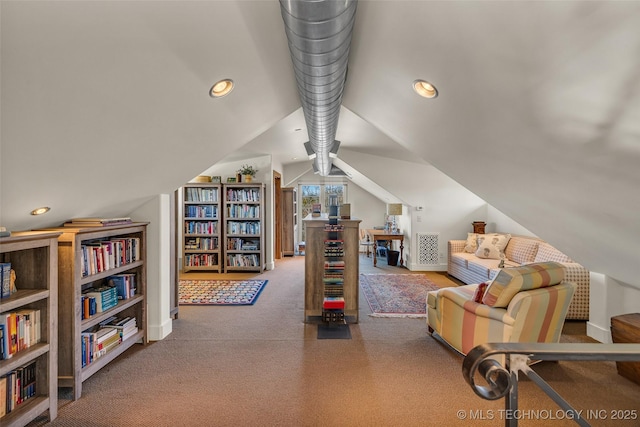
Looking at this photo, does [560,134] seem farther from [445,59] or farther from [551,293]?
[551,293]

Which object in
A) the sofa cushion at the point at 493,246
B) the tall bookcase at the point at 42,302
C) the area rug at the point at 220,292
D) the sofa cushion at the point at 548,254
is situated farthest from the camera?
the sofa cushion at the point at 493,246

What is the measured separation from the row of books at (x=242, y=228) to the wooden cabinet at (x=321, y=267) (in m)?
2.95

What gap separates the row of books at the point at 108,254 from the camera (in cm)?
259

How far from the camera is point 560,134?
1.70 metres

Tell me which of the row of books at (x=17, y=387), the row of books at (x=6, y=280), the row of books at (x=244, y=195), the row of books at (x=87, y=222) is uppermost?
the row of books at (x=244, y=195)

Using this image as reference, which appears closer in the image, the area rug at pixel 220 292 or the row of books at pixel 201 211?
the area rug at pixel 220 292

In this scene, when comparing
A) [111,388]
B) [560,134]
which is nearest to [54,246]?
[111,388]

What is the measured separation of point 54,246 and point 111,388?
1.16 metres

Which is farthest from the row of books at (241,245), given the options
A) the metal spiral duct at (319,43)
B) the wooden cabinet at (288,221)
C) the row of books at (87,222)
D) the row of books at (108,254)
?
the metal spiral duct at (319,43)

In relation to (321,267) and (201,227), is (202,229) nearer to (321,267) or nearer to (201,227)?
(201,227)

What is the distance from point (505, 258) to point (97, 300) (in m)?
5.40

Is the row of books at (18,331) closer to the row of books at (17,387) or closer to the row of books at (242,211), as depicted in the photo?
the row of books at (17,387)

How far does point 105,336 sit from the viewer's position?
2.74 m

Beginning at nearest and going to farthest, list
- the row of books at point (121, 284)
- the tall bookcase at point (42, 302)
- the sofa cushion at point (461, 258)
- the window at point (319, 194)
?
1. the tall bookcase at point (42, 302)
2. the row of books at point (121, 284)
3. the sofa cushion at point (461, 258)
4. the window at point (319, 194)
